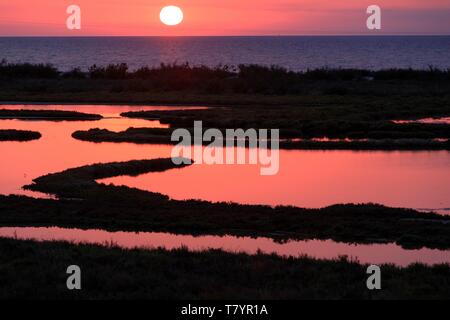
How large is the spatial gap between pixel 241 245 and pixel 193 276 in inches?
163

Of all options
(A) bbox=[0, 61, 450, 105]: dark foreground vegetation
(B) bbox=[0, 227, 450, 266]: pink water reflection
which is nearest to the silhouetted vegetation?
(A) bbox=[0, 61, 450, 105]: dark foreground vegetation

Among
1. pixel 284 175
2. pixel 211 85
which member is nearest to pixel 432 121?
pixel 284 175

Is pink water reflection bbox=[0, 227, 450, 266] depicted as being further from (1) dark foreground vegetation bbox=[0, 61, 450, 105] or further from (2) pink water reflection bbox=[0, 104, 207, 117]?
(1) dark foreground vegetation bbox=[0, 61, 450, 105]

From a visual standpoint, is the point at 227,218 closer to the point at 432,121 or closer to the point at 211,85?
the point at 432,121

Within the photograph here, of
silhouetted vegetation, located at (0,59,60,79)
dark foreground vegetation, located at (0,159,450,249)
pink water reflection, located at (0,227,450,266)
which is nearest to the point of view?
pink water reflection, located at (0,227,450,266)

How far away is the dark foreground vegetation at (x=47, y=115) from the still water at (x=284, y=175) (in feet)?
26.7

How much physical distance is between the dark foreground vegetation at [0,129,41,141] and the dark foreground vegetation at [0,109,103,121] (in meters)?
6.98

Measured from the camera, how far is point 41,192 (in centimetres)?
2075

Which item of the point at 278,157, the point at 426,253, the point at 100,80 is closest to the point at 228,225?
the point at 426,253

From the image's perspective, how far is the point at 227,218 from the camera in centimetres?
1738

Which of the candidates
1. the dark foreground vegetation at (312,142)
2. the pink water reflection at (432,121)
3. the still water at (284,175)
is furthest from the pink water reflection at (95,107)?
the pink water reflection at (432,121)

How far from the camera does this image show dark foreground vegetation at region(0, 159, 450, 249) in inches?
A: 635

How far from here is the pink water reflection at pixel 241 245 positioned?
1441cm

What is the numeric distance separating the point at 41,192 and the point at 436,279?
39.8ft
